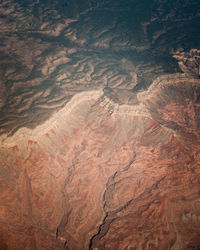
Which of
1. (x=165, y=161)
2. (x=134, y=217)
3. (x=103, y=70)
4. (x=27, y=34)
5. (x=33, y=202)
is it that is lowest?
(x=134, y=217)

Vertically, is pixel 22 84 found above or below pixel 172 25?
below

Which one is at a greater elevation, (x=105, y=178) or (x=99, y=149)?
(x=99, y=149)

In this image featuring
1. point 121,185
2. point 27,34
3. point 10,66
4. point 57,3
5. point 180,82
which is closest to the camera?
point 121,185

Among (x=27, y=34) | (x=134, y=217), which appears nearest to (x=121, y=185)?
(x=134, y=217)

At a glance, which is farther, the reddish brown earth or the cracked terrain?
the cracked terrain

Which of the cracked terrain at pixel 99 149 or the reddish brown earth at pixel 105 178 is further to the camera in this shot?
the cracked terrain at pixel 99 149

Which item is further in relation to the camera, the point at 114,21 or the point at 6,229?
the point at 114,21

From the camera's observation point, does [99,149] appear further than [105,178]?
Yes

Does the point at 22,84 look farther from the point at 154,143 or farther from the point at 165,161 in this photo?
the point at 165,161
